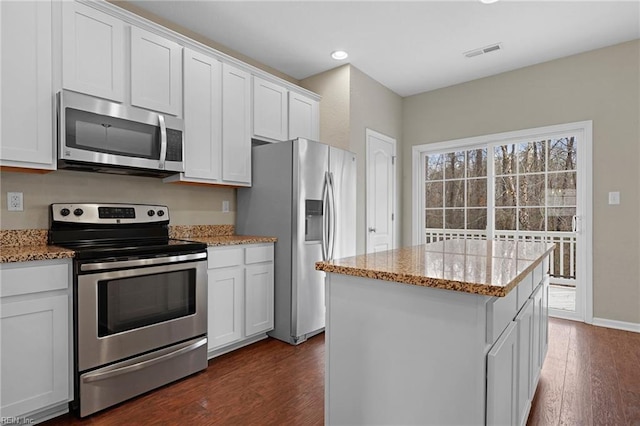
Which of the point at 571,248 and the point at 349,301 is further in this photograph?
the point at 571,248

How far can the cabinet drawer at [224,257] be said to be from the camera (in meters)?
2.63

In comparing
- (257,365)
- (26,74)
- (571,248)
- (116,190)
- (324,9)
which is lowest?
(257,365)

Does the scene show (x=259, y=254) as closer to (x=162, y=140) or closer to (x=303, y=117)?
(x=162, y=140)

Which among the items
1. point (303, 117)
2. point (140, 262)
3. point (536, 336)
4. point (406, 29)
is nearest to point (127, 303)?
point (140, 262)

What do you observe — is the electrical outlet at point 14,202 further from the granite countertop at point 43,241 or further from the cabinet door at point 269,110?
the cabinet door at point 269,110

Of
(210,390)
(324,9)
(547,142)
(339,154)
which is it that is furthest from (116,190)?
(547,142)

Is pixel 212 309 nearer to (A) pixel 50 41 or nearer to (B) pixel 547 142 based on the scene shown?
(A) pixel 50 41

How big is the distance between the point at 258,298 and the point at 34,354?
1.51 m

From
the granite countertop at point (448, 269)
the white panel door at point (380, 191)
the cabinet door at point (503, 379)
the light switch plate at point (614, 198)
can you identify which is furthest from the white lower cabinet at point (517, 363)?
the white panel door at point (380, 191)

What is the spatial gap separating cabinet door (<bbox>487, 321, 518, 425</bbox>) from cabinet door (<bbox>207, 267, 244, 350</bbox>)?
198cm

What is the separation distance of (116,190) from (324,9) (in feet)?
7.11

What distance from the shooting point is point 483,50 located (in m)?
3.53

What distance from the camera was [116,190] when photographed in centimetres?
265

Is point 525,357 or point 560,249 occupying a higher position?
point 560,249
